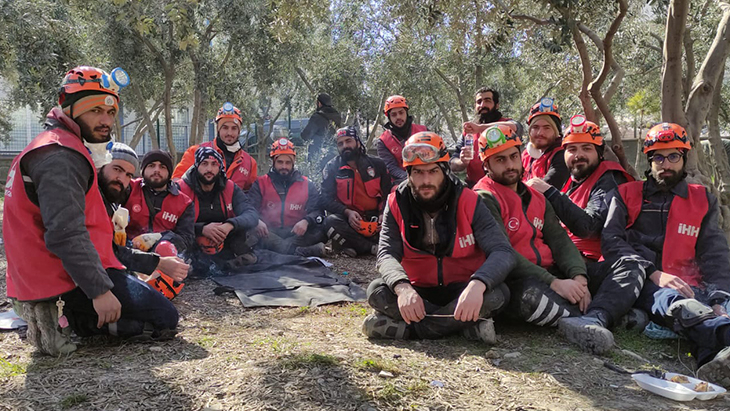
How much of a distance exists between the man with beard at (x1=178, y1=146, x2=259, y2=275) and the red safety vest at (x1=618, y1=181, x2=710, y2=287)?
3993 millimetres

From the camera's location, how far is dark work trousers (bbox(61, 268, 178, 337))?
12.2 feet

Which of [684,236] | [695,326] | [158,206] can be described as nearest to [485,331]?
[695,326]

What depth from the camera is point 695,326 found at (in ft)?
11.8

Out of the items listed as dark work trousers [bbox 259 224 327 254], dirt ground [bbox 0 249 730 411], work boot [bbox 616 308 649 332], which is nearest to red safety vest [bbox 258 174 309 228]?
dark work trousers [bbox 259 224 327 254]

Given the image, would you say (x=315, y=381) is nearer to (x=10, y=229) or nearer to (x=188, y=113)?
(x=10, y=229)

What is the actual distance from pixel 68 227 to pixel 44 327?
0.71 metres

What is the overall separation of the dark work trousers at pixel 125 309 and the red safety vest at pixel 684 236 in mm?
3538

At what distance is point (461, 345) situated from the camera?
3895 millimetres

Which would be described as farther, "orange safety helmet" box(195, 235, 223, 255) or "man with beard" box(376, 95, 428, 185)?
"man with beard" box(376, 95, 428, 185)

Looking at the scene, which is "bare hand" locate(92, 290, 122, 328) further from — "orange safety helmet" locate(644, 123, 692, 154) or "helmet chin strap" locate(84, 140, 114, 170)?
"orange safety helmet" locate(644, 123, 692, 154)

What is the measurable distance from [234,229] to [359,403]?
3.85 meters

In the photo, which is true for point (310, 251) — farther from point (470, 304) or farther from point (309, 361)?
point (309, 361)

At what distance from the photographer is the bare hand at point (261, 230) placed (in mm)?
7179

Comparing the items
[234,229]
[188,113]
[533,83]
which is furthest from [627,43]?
[188,113]
